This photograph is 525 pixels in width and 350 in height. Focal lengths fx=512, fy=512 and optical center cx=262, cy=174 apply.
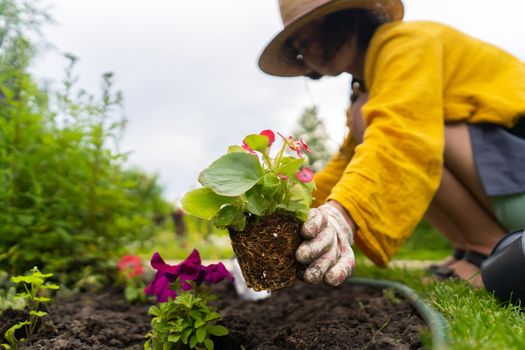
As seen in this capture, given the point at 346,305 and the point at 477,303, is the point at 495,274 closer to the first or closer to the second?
the point at 477,303

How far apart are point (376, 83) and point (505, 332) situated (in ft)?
3.78

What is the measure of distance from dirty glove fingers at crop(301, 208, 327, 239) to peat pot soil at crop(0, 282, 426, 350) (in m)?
0.31

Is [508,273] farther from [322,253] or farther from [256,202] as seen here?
[256,202]

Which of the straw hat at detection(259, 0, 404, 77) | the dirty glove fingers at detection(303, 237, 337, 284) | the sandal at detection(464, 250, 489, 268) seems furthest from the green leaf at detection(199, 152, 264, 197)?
the sandal at detection(464, 250, 489, 268)

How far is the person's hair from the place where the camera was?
230cm

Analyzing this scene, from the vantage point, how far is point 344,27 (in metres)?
2.33

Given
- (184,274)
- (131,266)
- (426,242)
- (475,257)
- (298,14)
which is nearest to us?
(184,274)

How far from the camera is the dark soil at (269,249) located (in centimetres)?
132

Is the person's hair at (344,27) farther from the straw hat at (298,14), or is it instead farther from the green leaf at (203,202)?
the green leaf at (203,202)

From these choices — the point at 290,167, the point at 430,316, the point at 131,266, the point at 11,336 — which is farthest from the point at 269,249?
the point at 131,266

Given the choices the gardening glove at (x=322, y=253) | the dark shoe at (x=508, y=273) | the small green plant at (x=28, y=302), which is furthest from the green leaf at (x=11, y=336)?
the dark shoe at (x=508, y=273)

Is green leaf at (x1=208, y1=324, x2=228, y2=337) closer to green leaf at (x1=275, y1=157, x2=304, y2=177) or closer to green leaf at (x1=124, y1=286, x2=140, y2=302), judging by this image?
green leaf at (x1=275, y1=157, x2=304, y2=177)

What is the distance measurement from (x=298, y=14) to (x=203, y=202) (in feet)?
4.07

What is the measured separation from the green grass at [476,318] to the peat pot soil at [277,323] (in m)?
0.10
